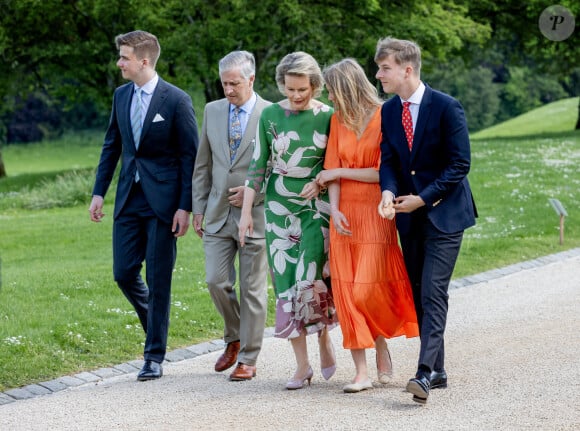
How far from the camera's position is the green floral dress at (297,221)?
669 cm

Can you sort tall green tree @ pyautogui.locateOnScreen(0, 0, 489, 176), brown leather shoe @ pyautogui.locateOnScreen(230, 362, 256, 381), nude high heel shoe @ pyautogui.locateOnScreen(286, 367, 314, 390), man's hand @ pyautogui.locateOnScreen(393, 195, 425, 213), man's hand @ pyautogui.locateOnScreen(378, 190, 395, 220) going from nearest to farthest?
1. man's hand @ pyautogui.locateOnScreen(378, 190, 395, 220)
2. man's hand @ pyautogui.locateOnScreen(393, 195, 425, 213)
3. nude high heel shoe @ pyautogui.locateOnScreen(286, 367, 314, 390)
4. brown leather shoe @ pyautogui.locateOnScreen(230, 362, 256, 381)
5. tall green tree @ pyautogui.locateOnScreen(0, 0, 489, 176)

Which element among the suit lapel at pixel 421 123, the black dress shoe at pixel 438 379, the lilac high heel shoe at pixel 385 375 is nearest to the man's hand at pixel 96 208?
the lilac high heel shoe at pixel 385 375

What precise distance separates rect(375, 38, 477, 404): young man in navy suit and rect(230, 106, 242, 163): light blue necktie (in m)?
1.15

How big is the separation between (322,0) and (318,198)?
28232mm

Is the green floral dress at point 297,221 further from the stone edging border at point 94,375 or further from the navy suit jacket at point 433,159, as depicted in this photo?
the stone edging border at point 94,375

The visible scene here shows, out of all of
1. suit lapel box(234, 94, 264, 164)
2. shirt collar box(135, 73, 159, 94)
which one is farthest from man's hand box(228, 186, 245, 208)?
shirt collar box(135, 73, 159, 94)

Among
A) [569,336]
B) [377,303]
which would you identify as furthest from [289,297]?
[569,336]

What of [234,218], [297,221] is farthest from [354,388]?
[234,218]

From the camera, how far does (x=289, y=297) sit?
6742 mm

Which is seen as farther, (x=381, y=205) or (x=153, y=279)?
(x=153, y=279)

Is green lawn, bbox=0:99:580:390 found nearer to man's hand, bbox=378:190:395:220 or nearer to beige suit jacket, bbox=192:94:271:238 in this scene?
beige suit jacket, bbox=192:94:271:238

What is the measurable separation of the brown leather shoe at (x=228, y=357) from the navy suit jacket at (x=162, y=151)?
0.95 meters

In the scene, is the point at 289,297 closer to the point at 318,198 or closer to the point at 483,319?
the point at 318,198

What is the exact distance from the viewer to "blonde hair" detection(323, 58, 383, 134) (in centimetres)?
647
